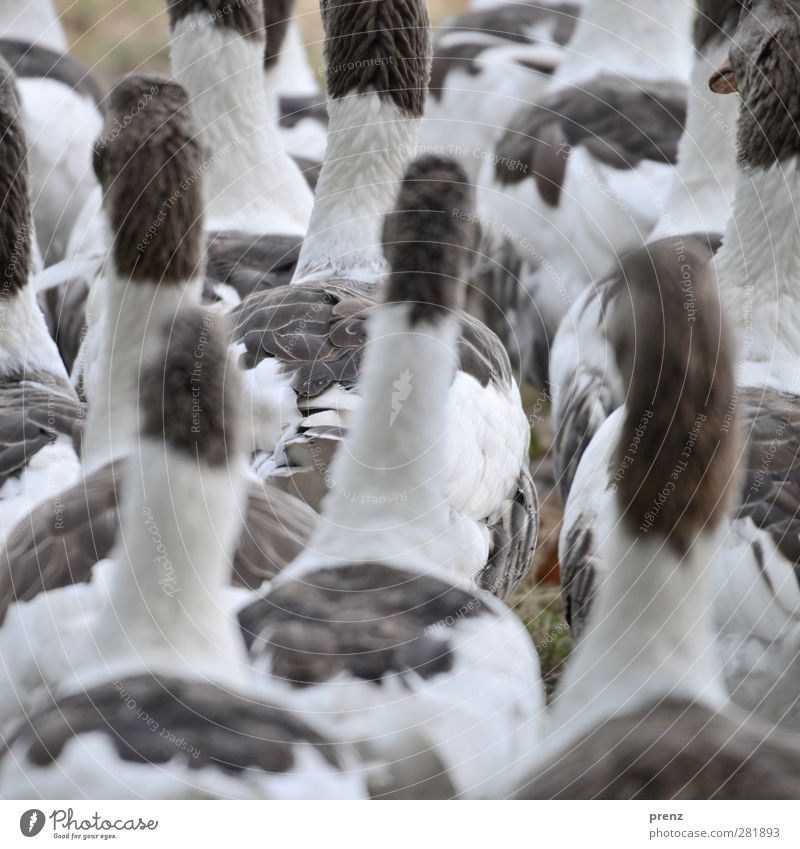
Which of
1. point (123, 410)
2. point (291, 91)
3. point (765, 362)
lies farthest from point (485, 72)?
point (123, 410)

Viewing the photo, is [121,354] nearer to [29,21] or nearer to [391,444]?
[391,444]

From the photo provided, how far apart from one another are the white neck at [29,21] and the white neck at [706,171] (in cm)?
224

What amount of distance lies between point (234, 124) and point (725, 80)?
4.24 feet

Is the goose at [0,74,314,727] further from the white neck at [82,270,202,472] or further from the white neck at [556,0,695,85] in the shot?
the white neck at [556,0,695,85]

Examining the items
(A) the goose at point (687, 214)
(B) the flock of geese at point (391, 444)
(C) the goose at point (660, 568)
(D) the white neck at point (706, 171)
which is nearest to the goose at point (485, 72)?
(B) the flock of geese at point (391, 444)

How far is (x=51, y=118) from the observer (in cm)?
448

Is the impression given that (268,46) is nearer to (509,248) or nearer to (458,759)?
(509,248)

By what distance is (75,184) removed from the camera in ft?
14.8

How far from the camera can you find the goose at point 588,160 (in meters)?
3.94

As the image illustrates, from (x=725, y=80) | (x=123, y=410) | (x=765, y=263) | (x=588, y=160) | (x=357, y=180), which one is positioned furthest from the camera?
(x=588, y=160)

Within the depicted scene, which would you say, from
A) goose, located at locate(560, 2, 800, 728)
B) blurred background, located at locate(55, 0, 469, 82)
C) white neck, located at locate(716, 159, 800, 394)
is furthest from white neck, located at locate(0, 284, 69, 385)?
blurred background, located at locate(55, 0, 469, 82)

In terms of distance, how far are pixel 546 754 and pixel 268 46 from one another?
344 centimetres

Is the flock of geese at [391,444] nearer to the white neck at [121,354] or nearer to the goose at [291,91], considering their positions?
the white neck at [121,354]

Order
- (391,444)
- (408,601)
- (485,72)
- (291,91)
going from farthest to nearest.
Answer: (485,72) < (291,91) < (391,444) < (408,601)
